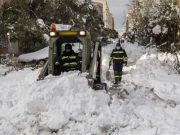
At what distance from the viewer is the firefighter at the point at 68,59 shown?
7.61 meters

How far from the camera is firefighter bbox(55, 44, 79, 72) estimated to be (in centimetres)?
761

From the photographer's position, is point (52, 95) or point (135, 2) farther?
point (135, 2)

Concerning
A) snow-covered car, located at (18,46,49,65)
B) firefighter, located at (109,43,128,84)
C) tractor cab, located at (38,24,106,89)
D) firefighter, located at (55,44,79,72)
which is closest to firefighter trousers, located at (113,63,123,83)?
firefighter, located at (109,43,128,84)

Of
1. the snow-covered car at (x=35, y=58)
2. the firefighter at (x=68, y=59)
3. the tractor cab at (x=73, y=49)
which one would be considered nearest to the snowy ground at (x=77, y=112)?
the tractor cab at (x=73, y=49)

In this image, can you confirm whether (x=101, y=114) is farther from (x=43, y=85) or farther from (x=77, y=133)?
(x=43, y=85)

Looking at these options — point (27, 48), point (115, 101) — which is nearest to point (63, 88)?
point (115, 101)

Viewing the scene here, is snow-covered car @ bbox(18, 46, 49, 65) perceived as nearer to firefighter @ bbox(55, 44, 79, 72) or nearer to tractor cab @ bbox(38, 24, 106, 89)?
tractor cab @ bbox(38, 24, 106, 89)

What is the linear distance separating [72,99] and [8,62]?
1300 cm

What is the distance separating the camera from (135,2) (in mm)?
37750

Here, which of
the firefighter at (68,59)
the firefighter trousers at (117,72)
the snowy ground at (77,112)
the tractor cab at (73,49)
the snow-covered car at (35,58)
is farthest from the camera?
the snow-covered car at (35,58)

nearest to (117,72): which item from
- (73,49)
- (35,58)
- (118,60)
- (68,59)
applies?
(118,60)

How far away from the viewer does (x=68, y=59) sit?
7.62 metres

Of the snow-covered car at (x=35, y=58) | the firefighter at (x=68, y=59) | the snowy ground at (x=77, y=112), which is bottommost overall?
the snowy ground at (x=77, y=112)

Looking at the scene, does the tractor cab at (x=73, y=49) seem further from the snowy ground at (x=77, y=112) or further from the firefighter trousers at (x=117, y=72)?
the firefighter trousers at (x=117, y=72)
